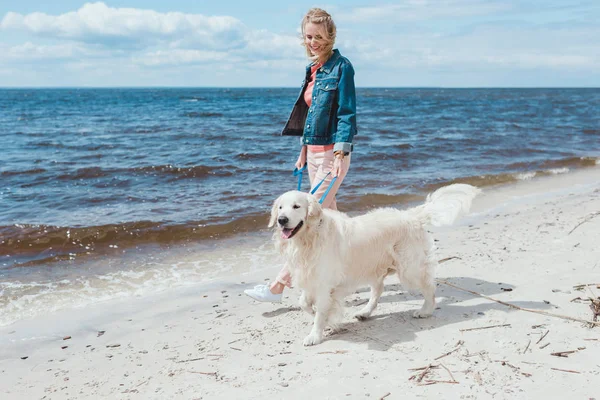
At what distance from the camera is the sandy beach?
3.22 metres

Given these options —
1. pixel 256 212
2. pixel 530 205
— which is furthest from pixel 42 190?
pixel 530 205

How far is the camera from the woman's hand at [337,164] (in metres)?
4.21

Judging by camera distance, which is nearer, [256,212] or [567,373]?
[567,373]

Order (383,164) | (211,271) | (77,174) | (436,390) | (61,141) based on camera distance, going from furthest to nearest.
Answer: (61,141) → (383,164) → (77,174) → (211,271) → (436,390)

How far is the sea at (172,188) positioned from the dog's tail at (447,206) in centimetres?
253

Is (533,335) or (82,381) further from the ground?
(533,335)

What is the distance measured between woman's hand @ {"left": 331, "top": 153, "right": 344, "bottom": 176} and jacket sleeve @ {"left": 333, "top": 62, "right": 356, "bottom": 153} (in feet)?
0.18

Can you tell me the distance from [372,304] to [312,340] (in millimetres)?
798

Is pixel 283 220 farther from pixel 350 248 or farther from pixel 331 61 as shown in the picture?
pixel 331 61

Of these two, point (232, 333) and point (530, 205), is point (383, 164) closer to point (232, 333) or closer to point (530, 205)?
point (530, 205)

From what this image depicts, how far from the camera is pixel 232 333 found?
430cm

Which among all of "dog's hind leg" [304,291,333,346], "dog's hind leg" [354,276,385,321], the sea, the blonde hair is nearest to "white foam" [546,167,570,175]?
the sea

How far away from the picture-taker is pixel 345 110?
4273 millimetres

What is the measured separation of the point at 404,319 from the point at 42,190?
9.17 metres
